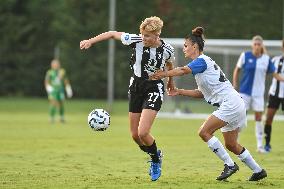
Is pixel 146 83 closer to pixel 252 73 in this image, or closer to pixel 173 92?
pixel 173 92

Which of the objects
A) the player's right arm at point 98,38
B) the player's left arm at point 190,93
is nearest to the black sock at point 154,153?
the player's left arm at point 190,93

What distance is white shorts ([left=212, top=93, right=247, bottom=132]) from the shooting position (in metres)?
11.5

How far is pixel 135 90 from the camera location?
12.2m

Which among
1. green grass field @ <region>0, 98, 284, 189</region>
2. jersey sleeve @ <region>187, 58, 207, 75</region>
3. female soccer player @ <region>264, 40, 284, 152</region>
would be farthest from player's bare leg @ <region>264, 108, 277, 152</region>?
jersey sleeve @ <region>187, 58, 207, 75</region>

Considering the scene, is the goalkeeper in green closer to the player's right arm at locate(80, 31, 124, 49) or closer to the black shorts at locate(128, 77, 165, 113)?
the black shorts at locate(128, 77, 165, 113)

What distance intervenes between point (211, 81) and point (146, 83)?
1.06m

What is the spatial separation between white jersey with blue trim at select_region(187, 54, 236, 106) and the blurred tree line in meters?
32.1

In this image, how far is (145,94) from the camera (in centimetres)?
1215

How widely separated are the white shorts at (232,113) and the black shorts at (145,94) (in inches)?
37.1

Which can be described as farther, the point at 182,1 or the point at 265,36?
the point at 182,1

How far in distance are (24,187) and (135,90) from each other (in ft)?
7.53

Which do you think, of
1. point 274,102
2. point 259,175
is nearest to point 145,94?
point 259,175

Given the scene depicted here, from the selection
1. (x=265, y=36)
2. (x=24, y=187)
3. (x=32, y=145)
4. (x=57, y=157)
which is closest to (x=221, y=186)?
(x=24, y=187)

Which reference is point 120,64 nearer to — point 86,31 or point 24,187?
point 86,31
